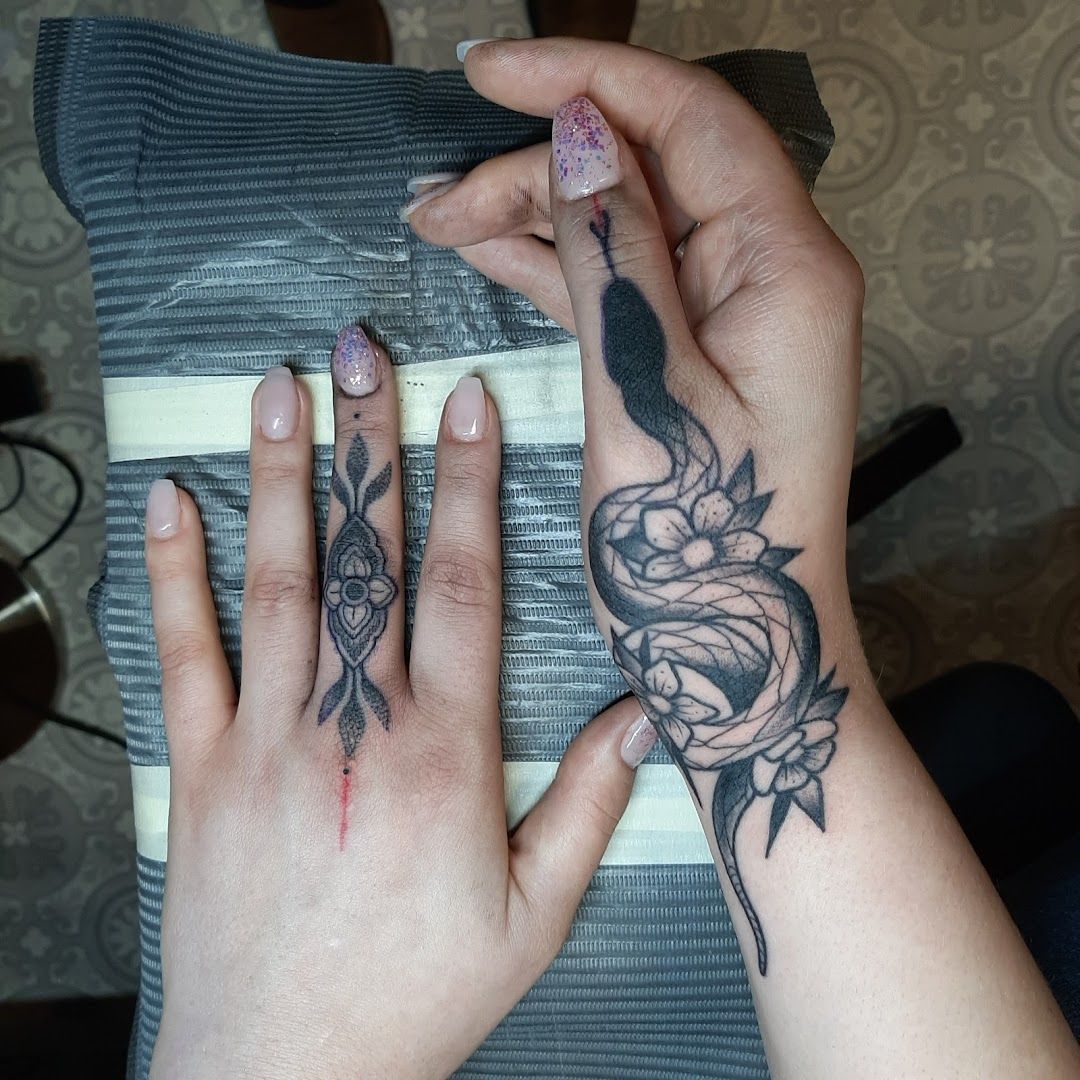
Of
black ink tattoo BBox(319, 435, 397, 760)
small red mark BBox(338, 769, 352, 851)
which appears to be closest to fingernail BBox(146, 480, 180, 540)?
black ink tattoo BBox(319, 435, 397, 760)

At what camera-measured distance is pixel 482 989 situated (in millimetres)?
666

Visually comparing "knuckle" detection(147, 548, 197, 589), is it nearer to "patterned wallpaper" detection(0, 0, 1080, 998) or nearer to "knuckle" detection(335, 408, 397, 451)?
"knuckle" detection(335, 408, 397, 451)

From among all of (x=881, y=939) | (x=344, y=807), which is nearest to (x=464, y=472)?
(x=344, y=807)

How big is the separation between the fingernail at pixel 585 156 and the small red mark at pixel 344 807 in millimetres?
445

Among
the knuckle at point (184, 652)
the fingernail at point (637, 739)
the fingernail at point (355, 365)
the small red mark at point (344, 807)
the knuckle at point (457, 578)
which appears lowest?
the small red mark at point (344, 807)

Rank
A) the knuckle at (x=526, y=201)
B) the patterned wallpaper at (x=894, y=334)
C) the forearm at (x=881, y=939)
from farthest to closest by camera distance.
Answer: the patterned wallpaper at (x=894, y=334), the knuckle at (x=526, y=201), the forearm at (x=881, y=939)

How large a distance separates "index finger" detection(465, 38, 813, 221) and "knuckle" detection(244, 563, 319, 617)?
0.39 m

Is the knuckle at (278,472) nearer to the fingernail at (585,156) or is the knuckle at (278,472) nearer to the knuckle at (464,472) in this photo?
the knuckle at (464,472)

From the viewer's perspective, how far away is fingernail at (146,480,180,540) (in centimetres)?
71

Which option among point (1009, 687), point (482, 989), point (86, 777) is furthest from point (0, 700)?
point (1009, 687)

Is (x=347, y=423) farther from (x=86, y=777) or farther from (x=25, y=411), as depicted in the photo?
(x=86, y=777)

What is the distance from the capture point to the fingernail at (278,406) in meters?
0.69

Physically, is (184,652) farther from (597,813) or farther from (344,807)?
(597,813)

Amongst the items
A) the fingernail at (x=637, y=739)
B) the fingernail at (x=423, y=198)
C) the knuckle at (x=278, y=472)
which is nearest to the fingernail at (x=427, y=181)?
the fingernail at (x=423, y=198)
